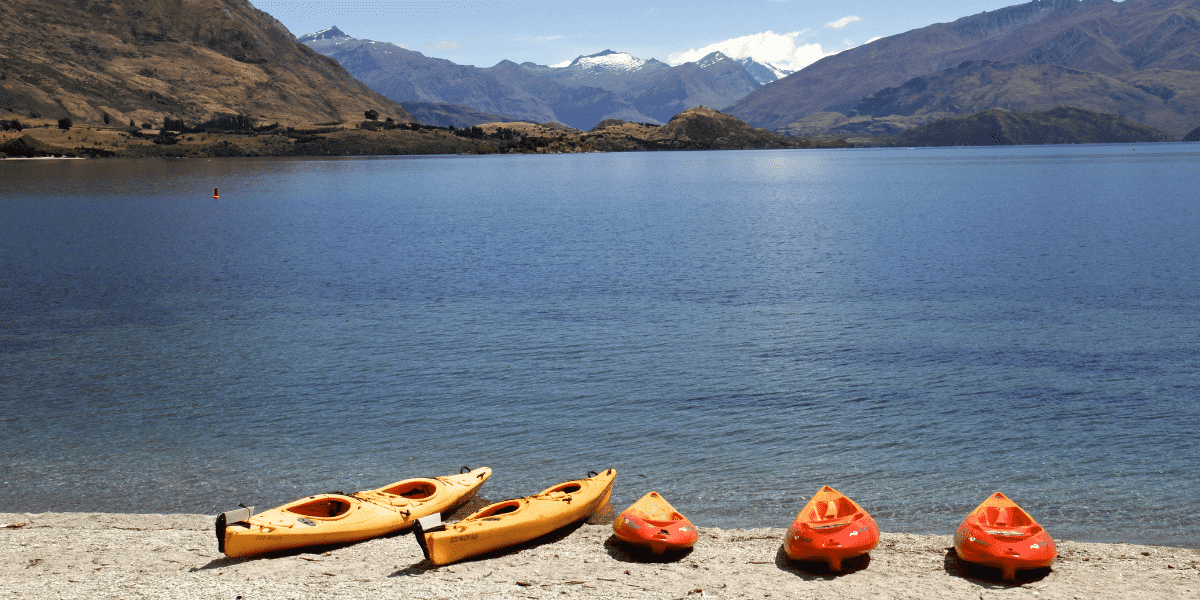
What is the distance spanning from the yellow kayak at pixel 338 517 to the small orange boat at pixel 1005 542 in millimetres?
11424

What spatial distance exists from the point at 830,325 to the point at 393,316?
22.3m

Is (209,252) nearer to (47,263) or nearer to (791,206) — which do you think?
(47,263)

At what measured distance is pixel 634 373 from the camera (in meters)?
34.8

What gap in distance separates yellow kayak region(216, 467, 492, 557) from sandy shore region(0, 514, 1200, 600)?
299 mm

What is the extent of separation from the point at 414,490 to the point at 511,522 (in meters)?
3.61

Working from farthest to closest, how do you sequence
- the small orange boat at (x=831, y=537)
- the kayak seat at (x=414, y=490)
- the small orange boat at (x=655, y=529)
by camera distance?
the kayak seat at (x=414, y=490) → the small orange boat at (x=655, y=529) → the small orange boat at (x=831, y=537)

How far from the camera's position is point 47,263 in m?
66.4

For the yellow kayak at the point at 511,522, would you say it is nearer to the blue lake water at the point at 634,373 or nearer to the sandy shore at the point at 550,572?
the sandy shore at the point at 550,572

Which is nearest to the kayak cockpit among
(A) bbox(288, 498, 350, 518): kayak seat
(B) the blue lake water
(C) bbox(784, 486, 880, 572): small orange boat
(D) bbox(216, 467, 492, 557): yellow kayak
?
(C) bbox(784, 486, 880, 572): small orange boat

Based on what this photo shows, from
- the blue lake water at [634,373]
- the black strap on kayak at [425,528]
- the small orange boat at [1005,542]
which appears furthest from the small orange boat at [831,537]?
the black strap on kayak at [425,528]

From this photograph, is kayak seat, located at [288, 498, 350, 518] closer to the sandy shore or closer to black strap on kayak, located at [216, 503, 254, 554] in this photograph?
the sandy shore

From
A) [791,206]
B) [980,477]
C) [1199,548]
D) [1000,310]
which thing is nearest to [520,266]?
[1000,310]

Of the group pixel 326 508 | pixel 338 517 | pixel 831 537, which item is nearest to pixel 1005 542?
pixel 831 537

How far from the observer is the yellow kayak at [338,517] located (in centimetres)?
1803
